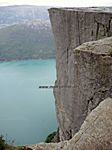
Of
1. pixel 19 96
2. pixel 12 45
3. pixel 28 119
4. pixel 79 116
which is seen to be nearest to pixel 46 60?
pixel 12 45

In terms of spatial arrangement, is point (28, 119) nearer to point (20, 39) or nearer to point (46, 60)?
point (46, 60)

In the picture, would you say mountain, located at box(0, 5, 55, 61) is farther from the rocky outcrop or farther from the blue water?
the rocky outcrop

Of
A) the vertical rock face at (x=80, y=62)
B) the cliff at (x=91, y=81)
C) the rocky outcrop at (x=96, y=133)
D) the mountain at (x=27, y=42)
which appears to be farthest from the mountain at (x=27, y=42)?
the rocky outcrop at (x=96, y=133)

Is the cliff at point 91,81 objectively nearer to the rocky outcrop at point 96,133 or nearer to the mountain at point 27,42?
the rocky outcrop at point 96,133

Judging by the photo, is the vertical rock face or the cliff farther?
the vertical rock face

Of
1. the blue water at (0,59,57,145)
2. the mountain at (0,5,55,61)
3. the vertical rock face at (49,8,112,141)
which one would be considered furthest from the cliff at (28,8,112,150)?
the mountain at (0,5,55,61)

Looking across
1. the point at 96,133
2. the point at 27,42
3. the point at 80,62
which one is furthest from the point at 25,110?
the point at 27,42
